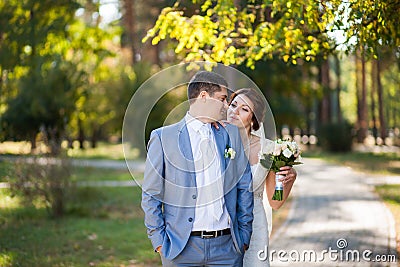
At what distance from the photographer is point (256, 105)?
593 centimetres

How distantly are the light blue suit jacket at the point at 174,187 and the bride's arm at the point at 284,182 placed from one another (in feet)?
3.24

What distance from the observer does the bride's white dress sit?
19.2 feet

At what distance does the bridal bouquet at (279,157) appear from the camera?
5848 millimetres

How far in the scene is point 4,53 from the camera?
18016mm

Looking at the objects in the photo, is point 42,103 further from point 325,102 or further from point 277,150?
point 277,150

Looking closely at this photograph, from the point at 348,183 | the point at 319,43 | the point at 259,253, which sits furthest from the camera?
the point at 348,183

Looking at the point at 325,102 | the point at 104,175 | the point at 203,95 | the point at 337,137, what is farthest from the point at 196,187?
the point at 325,102

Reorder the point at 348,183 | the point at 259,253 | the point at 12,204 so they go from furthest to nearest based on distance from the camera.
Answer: the point at 348,183 → the point at 12,204 → the point at 259,253

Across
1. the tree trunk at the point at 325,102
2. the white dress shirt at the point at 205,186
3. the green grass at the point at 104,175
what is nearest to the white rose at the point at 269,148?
the white dress shirt at the point at 205,186

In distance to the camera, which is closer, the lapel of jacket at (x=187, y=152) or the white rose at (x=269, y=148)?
the lapel of jacket at (x=187, y=152)

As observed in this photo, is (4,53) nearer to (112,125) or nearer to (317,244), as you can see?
(317,244)

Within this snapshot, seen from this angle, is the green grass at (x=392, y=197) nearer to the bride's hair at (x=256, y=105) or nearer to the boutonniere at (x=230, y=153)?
the bride's hair at (x=256, y=105)

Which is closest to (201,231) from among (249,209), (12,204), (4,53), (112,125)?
(249,209)

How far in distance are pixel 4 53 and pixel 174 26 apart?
31.6ft
